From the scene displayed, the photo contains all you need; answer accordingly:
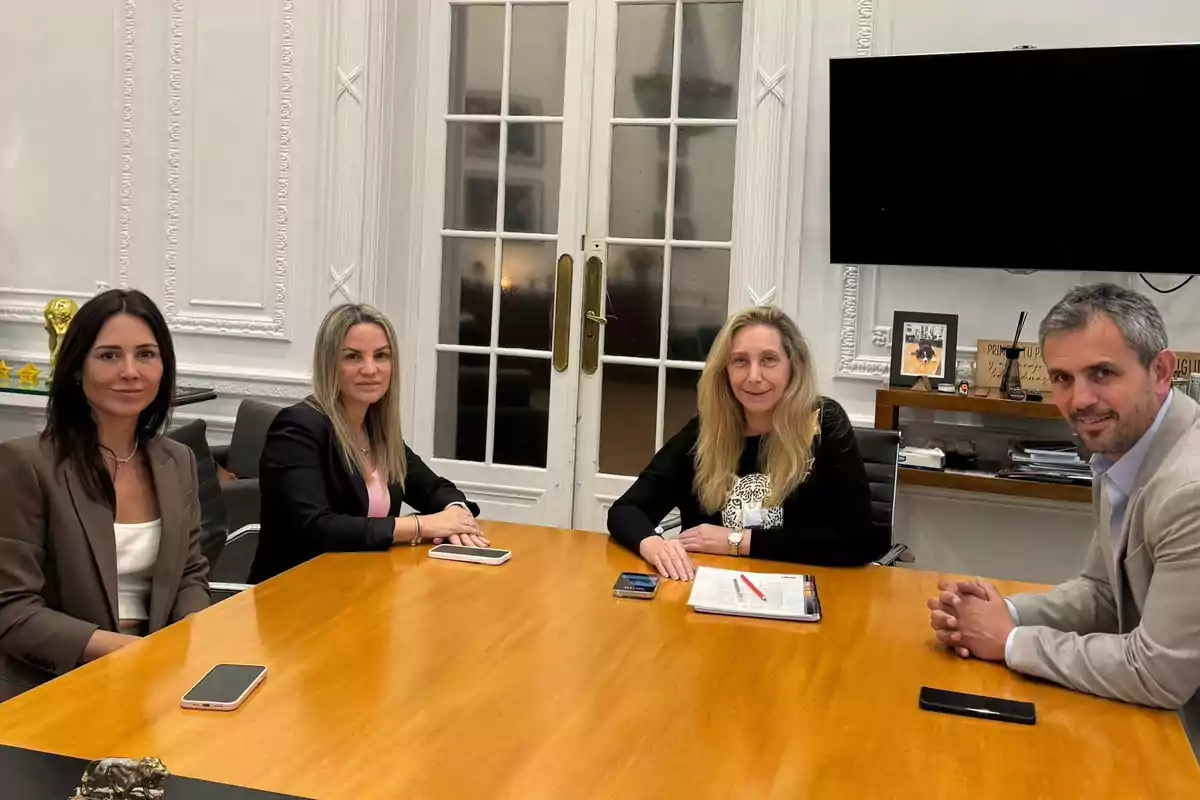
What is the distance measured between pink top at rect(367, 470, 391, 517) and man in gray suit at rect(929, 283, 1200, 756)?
145cm

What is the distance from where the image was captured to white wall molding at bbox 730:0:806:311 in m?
3.97

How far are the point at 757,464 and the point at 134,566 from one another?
4.91ft

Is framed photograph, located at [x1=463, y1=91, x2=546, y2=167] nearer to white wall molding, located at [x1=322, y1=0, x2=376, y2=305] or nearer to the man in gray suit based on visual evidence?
white wall molding, located at [x1=322, y1=0, x2=376, y2=305]

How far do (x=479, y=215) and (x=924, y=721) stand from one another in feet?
11.3

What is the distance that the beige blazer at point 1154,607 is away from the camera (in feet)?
5.26

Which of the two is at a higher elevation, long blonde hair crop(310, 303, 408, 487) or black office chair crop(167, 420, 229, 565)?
long blonde hair crop(310, 303, 408, 487)

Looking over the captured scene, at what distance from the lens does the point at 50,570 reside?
202 centimetres

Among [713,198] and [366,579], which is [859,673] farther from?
[713,198]

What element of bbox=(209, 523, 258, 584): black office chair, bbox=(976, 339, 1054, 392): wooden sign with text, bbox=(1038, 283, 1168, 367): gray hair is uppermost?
bbox=(1038, 283, 1168, 367): gray hair

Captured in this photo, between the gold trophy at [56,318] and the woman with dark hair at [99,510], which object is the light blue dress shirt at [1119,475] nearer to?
the woman with dark hair at [99,510]

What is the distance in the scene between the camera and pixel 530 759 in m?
1.37

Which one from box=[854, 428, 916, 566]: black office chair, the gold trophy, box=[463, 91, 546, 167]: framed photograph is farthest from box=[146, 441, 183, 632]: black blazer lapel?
box=[463, 91, 546, 167]: framed photograph

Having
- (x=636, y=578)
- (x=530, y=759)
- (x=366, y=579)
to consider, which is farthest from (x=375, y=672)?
(x=636, y=578)

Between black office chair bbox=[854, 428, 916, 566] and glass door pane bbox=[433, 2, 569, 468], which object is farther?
glass door pane bbox=[433, 2, 569, 468]
